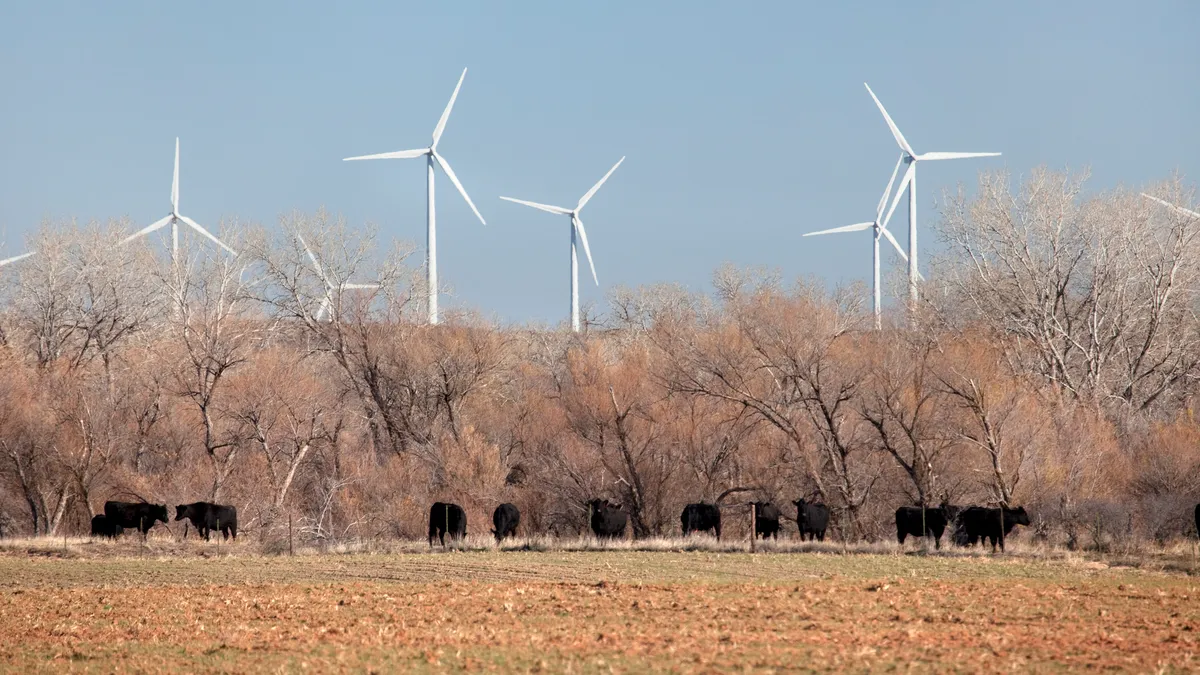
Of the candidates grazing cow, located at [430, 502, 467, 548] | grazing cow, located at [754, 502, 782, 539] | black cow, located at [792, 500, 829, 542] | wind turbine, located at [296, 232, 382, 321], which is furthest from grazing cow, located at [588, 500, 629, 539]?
wind turbine, located at [296, 232, 382, 321]

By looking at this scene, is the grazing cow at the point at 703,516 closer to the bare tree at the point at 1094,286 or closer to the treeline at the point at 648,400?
the treeline at the point at 648,400

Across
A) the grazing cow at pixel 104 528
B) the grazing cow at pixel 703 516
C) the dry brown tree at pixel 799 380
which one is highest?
the dry brown tree at pixel 799 380

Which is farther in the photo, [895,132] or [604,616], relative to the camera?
[895,132]

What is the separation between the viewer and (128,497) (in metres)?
48.1

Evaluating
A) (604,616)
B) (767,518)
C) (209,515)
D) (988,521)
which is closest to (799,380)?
(767,518)

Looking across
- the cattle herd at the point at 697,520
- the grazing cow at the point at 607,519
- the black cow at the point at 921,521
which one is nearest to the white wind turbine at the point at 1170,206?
the cattle herd at the point at 697,520

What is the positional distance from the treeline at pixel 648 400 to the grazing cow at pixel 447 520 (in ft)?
17.4

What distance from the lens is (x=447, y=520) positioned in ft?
127

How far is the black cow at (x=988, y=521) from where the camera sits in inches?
1328

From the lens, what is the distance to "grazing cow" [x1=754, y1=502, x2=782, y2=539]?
3884 centimetres

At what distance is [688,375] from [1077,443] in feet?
39.4

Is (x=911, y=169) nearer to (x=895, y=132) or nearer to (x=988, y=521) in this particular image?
(x=895, y=132)

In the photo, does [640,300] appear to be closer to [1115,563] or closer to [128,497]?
[128,497]

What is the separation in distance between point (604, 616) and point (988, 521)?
17.7 metres
